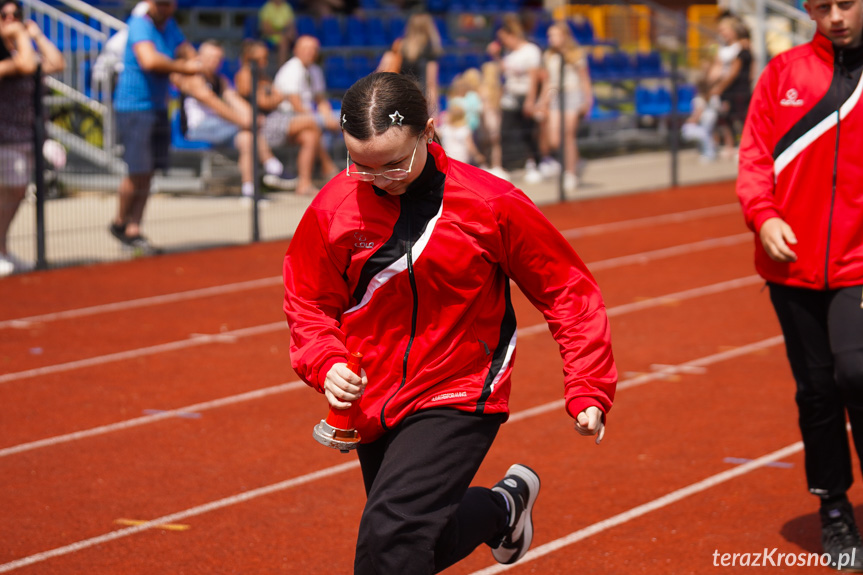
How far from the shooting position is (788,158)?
14.8 feet

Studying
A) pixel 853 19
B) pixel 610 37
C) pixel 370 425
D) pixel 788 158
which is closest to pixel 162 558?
pixel 370 425

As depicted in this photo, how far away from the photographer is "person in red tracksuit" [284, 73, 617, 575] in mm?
3367

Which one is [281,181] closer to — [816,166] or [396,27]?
[396,27]

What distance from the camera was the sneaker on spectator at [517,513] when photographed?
3996 mm

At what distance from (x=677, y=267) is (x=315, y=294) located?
830cm

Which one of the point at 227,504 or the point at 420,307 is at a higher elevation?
the point at 420,307

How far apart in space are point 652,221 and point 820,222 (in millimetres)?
10118

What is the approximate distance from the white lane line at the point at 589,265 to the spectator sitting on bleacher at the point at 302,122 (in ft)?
9.52

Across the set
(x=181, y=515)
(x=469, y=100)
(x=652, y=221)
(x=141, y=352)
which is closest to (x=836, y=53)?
(x=181, y=515)

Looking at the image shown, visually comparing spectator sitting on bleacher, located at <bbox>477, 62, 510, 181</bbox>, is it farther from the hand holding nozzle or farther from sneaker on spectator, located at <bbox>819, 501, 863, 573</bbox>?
the hand holding nozzle

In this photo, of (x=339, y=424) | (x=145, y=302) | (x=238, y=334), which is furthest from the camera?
(x=145, y=302)

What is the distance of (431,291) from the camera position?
11.4 ft

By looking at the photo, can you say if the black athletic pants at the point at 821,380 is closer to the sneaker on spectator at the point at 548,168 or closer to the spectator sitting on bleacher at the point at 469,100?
the spectator sitting on bleacher at the point at 469,100

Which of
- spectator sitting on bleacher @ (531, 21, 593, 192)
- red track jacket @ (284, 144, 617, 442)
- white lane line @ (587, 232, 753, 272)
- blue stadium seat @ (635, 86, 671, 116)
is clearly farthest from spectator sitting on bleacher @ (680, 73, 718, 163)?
red track jacket @ (284, 144, 617, 442)
